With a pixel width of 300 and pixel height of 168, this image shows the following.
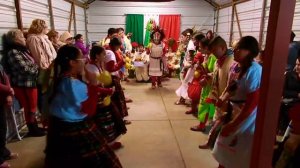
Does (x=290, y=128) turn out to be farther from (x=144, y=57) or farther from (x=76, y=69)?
(x=144, y=57)

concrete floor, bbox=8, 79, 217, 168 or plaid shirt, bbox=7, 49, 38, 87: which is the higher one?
plaid shirt, bbox=7, 49, 38, 87

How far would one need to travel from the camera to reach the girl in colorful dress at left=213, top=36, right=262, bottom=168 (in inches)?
74.3

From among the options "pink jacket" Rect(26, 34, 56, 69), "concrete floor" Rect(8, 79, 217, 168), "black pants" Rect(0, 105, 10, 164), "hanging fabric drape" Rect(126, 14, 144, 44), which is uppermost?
"hanging fabric drape" Rect(126, 14, 144, 44)

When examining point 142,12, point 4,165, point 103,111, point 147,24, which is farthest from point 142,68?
point 4,165

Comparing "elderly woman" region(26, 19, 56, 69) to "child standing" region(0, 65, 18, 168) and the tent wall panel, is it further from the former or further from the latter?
the tent wall panel

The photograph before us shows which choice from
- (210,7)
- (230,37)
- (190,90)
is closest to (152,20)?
(210,7)

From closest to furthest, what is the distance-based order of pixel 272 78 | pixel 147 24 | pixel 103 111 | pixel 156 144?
pixel 272 78
pixel 103 111
pixel 156 144
pixel 147 24

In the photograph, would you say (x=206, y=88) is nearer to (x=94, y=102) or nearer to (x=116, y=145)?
(x=116, y=145)

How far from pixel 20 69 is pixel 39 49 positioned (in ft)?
1.62

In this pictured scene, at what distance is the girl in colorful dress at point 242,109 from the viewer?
1.89 m

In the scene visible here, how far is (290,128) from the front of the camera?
1825 millimetres

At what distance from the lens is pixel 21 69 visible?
332 cm

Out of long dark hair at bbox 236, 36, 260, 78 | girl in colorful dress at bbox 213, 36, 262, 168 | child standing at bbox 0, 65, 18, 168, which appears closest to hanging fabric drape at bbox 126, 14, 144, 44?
child standing at bbox 0, 65, 18, 168

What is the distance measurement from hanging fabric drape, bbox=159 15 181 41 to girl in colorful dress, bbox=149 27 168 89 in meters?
3.46
